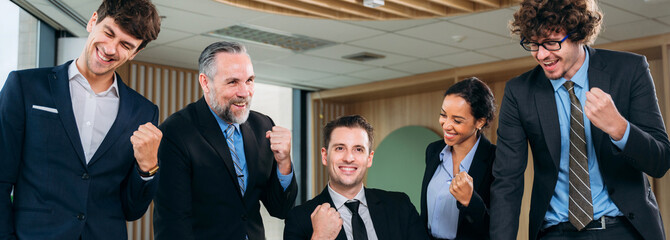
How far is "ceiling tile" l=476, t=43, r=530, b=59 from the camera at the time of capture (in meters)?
5.98

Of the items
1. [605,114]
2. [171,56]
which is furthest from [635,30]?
[171,56]

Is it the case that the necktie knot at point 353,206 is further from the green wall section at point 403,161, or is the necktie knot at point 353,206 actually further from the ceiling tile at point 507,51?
the green wall section at point 403,161

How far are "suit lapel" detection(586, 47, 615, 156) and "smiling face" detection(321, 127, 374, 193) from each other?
33.6 inches

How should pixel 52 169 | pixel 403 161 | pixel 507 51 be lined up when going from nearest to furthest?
pixel 52 169, pixel 507 51, pixel 403 161

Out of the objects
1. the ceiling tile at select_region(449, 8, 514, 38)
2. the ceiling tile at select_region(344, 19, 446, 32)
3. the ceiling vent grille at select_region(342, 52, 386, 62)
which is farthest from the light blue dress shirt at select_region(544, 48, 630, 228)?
the ceiling vent grille at select_region(342, 52, 386, 62)

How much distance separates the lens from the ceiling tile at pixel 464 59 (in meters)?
6.34

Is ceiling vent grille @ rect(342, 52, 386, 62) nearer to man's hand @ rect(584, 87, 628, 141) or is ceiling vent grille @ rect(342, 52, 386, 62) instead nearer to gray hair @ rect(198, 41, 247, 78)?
gray hair @ rect(198, 41, 247, 78)

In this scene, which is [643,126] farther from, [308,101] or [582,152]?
[308,101]

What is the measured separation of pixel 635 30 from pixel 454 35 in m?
1.59

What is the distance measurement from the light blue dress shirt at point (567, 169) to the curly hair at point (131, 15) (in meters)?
1.30

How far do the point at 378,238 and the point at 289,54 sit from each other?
427 centimetres

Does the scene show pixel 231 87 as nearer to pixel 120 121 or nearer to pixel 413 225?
Answer: pixel 120 121

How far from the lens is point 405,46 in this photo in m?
5.96

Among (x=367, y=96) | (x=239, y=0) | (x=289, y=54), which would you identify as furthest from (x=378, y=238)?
(x=367, y=96)
